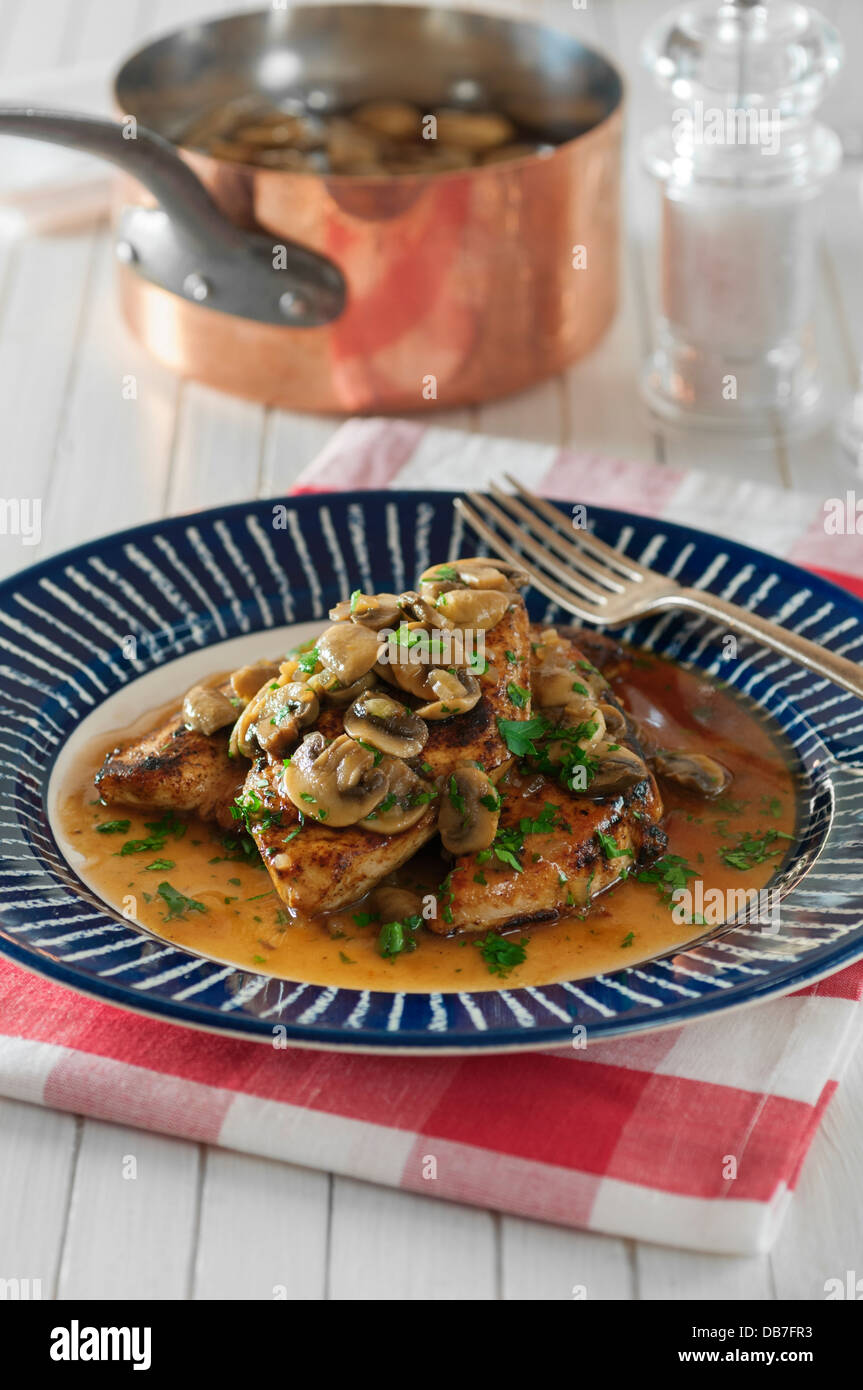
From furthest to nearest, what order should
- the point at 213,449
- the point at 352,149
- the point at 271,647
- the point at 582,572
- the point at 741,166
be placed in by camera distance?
the point at 352,149, the point at 213,449, the point at 741,166, the point at 582,572, the point at 271,647

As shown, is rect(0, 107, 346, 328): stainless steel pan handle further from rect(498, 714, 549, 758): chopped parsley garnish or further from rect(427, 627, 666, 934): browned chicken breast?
rect(498, 714, 549, 758): chopped parsley garnish

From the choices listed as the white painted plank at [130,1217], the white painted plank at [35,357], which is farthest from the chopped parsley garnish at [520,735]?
the white painted plank at [35,357]

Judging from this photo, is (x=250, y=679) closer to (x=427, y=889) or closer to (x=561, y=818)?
(x=427, y=889)

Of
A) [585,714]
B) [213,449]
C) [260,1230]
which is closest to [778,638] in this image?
[585,714]
